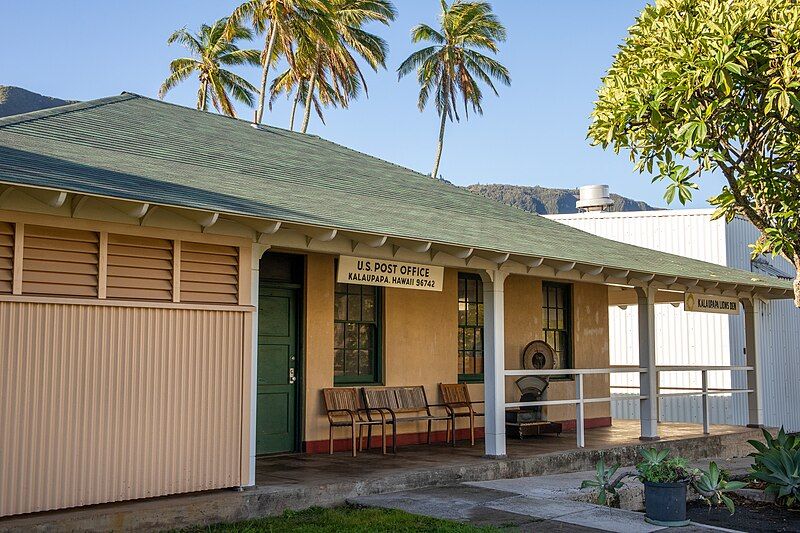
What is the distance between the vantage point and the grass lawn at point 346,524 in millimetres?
7957

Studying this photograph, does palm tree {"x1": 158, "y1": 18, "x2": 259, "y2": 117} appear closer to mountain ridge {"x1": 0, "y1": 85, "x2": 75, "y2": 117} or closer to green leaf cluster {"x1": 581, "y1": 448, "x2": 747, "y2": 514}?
green leaf cluster {"x1": 581, "y1": 448, "x2": 747, "y2": 514}

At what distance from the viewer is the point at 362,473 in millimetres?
10289

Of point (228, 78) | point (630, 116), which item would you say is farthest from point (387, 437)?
point (228, 78)

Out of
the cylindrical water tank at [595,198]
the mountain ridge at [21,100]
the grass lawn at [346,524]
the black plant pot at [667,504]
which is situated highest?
the mountain ridge at [21,100]

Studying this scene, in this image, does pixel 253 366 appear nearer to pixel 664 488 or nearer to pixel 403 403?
pixel 664 488

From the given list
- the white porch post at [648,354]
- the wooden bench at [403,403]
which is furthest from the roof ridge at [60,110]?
the white porch post at [648,354]

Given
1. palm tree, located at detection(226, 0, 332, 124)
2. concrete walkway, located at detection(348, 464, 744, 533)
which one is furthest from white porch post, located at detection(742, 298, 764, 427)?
palm tree, located at detection(226, 0, 332, 124)

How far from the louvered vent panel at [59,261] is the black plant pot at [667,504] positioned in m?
5.55

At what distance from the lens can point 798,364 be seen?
23.6 meters

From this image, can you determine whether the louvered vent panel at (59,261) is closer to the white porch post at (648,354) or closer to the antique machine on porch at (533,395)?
the antique machine on porch at (533,395)

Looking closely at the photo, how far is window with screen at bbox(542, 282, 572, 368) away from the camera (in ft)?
53.7

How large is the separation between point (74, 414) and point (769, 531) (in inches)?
275

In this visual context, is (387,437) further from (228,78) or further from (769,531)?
(228,78)

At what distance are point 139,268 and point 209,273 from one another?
2.48 feet
